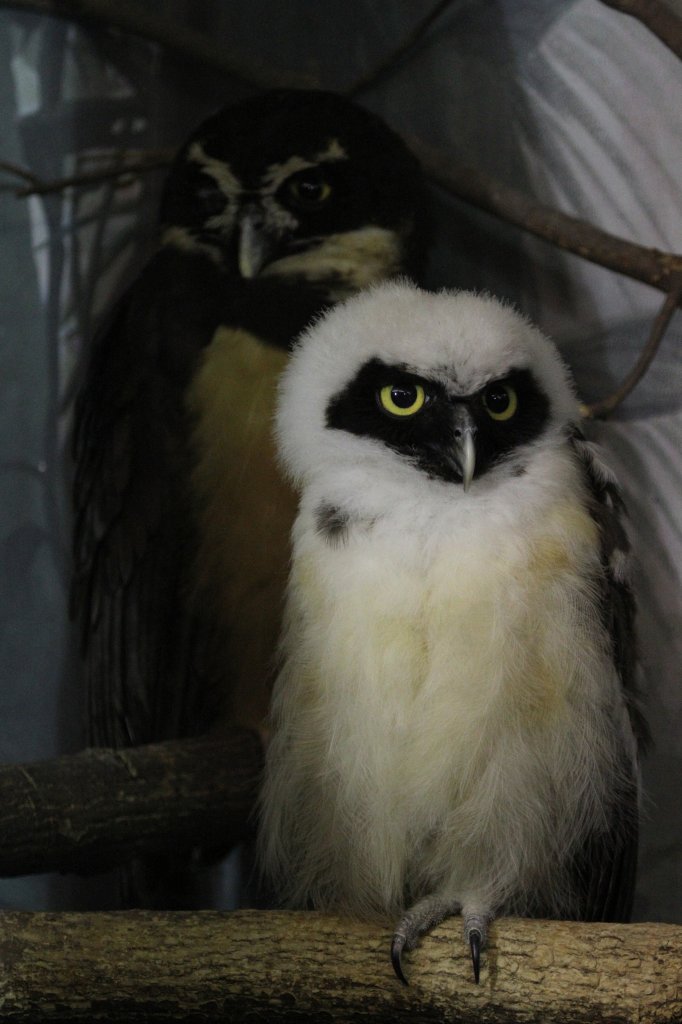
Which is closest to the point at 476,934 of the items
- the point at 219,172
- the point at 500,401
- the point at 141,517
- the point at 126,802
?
the point at 126,802

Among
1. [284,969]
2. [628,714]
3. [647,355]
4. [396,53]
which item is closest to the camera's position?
[284,969]

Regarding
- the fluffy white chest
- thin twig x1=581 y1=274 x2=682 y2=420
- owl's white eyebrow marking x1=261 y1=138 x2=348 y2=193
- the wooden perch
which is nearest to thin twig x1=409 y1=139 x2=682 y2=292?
thin twig x1=581 y1=274 x2=682 y2=420

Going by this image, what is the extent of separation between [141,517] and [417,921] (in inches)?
24.6

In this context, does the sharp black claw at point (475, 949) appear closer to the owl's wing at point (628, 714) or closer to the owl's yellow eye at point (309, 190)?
the owl's wing at point (628, 714)

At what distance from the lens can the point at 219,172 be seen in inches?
52.9

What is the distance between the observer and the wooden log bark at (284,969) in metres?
1.02

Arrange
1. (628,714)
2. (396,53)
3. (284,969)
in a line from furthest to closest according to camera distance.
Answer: (396,53) → (628,714) → (284,969)

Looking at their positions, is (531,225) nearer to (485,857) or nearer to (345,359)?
(345,359)

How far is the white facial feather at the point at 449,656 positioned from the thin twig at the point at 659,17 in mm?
447

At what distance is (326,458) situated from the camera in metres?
1.20

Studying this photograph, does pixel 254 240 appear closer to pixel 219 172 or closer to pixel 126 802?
pixel 219 172

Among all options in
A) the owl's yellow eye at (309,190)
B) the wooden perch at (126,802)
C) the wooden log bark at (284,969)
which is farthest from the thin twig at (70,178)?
the wooden log bark at (284,969)

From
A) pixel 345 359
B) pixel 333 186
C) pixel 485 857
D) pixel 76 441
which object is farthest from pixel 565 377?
pixel 76 441

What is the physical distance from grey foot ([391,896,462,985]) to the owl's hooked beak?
0.46 m
